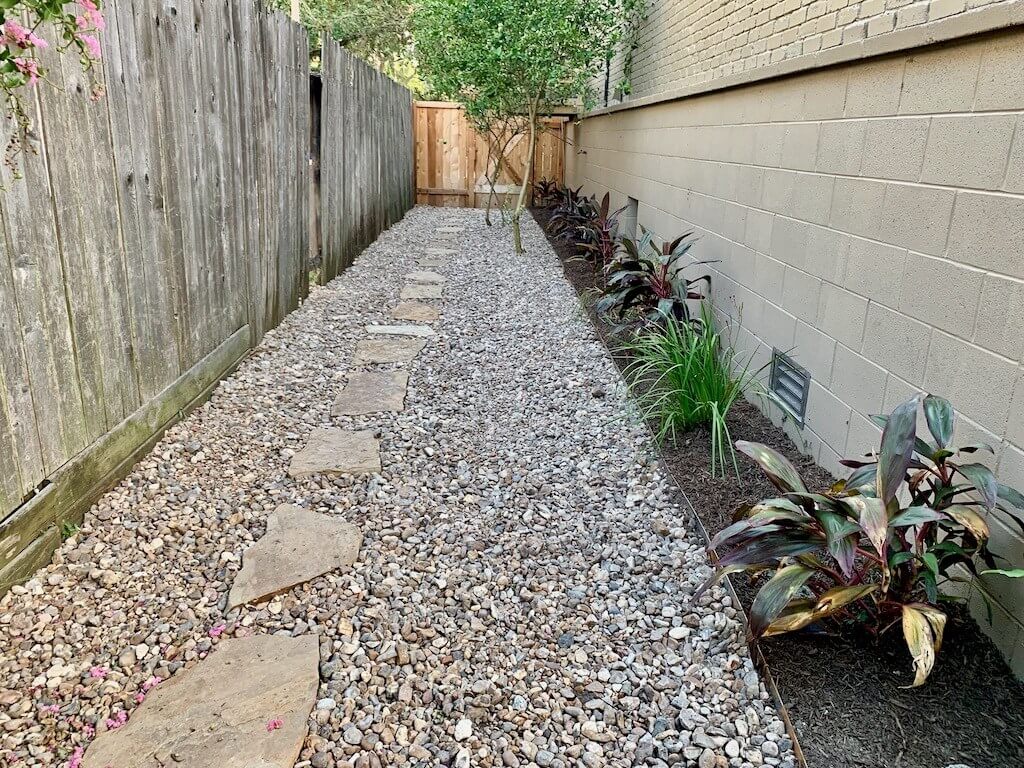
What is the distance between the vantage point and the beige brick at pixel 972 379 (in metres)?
1.70

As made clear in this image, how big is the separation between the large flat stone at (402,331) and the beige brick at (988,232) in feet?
10.3

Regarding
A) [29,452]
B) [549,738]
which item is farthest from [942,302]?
[29,452]

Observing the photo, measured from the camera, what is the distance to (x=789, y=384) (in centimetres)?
306

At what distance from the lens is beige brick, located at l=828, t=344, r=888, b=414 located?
2297mm

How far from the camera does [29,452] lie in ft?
6.61

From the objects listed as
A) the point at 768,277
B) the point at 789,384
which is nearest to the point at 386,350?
the point at 768,277

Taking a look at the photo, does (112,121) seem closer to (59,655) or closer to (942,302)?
(59,655)

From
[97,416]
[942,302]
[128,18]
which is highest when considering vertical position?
[128,18]

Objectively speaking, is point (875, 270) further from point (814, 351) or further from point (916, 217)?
point (814, 351)

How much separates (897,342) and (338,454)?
1939 millimetres

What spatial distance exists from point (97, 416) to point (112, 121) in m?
0.95

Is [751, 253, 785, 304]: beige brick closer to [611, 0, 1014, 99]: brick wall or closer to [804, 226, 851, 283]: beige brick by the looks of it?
[804, 226, 851, 283]: beige brick

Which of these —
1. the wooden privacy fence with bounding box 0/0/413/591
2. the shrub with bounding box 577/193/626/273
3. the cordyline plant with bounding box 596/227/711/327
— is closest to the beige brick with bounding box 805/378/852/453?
the cordyline plant with bounding box 596/227/711/327

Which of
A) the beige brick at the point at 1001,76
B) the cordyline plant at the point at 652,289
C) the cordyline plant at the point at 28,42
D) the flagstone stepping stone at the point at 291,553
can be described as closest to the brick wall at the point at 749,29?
the beige brick at the point at 1001,76
